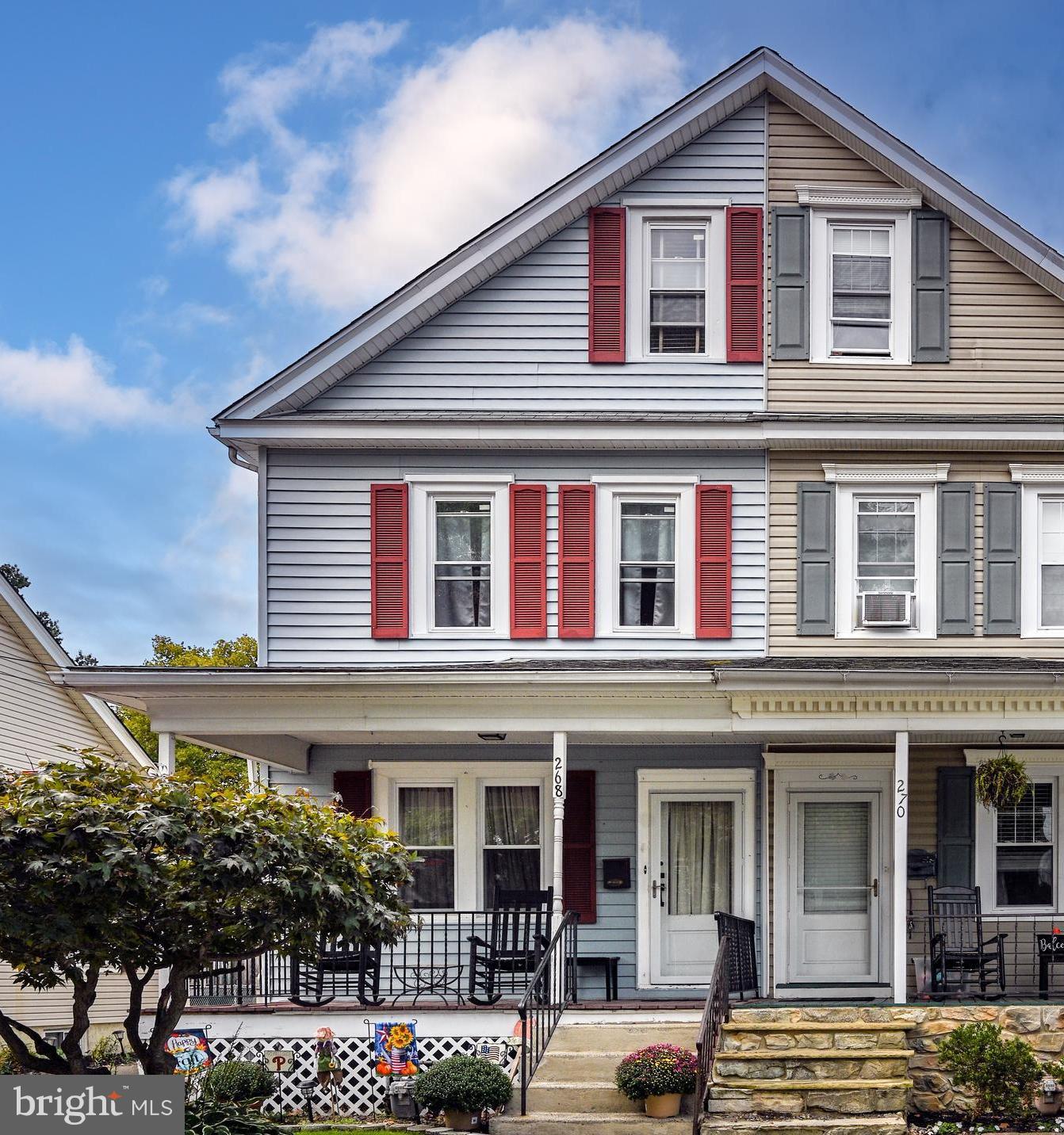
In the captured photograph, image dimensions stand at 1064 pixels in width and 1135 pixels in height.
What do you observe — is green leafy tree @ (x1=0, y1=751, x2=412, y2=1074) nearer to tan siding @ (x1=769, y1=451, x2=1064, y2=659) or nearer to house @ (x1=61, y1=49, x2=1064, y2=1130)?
house @ (x1=61, y1=49, x2=1064, y2=1130)

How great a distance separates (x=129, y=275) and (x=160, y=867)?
56065 mm

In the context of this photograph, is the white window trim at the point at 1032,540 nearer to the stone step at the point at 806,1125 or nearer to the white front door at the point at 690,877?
the white front door at the point at 690,877

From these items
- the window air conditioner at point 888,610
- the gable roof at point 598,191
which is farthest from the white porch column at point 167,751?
the window air conditioner at point 888,610

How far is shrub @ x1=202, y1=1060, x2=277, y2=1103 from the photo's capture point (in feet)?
37.7

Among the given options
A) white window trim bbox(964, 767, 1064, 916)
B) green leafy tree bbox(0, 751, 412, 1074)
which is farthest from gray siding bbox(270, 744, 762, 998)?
green leafy tree bbox(0, 751, 412, 1074)

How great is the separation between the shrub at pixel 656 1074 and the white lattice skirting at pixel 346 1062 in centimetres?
159

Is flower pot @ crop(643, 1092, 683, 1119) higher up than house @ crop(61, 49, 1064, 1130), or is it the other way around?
house @ crop(61, 49, 1064, 1130)

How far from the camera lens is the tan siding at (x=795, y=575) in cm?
1479

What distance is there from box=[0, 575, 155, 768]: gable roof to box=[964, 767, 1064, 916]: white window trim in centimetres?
928

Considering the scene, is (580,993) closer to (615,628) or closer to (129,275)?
(615,628)

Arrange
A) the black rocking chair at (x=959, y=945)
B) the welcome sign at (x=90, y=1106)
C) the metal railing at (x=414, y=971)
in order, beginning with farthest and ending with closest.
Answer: the black rocking chair at (x=959, y=945) < the metal railing at (x=414, y=971) < the welcome sign at (x=90, y=1106)

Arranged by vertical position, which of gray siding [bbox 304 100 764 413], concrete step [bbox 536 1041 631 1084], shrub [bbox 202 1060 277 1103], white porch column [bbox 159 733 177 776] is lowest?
shrub [bbox 202 1060 277 1103]

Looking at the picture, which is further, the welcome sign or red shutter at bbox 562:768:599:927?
red shutter at bbox 562:768:599:927

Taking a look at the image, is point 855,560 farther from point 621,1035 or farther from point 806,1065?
point 806,1065
